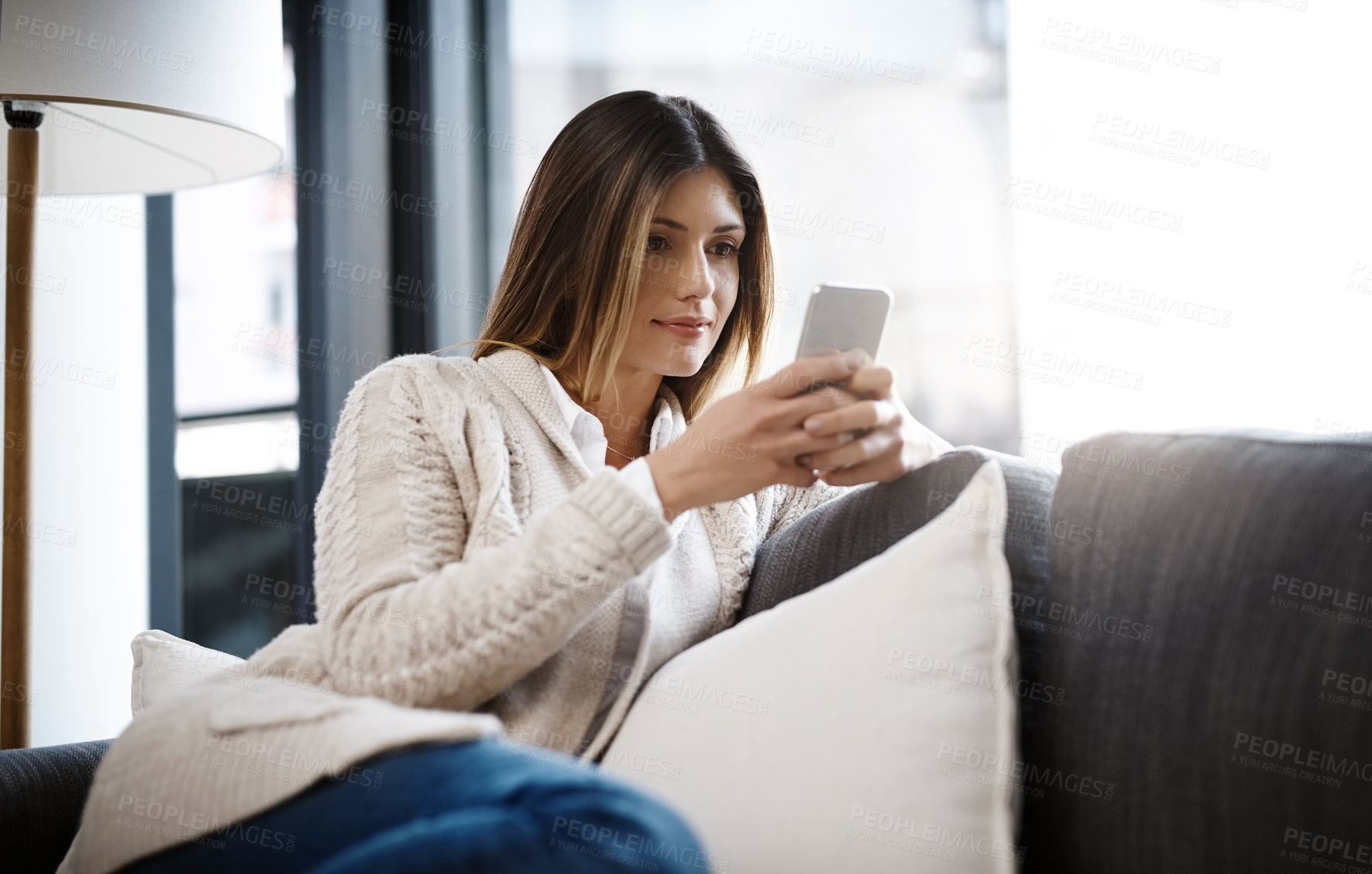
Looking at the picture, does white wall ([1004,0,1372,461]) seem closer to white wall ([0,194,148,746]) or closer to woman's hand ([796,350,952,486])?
woman's hand ([796,350,952,486])

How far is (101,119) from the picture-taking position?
67.4 inches

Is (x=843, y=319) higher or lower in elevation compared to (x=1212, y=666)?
higher

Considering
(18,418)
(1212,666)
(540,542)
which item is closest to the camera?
(1212,666)

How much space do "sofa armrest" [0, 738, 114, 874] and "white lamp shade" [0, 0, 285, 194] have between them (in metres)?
0.82

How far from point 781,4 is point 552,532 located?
5.32 feet

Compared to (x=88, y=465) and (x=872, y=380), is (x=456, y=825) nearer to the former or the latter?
(x=872, y=380)

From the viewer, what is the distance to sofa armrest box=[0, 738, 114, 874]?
3.80 feet

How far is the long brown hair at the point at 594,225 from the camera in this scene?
139 centimetres

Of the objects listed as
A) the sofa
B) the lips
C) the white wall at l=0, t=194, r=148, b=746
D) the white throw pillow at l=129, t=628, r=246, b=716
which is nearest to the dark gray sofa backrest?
the sofa

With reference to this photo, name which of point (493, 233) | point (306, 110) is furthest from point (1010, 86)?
point (306, 110)

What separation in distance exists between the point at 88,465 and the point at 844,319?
69.1 inches

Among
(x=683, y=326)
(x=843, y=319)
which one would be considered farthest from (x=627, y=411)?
(x=843, y=319)

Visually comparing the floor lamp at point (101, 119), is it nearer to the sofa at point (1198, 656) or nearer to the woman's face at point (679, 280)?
the woman's face at point (679, 280)

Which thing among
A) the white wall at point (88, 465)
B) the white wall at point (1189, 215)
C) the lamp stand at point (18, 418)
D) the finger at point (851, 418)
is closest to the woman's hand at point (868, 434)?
the finger at point (851, 418)
